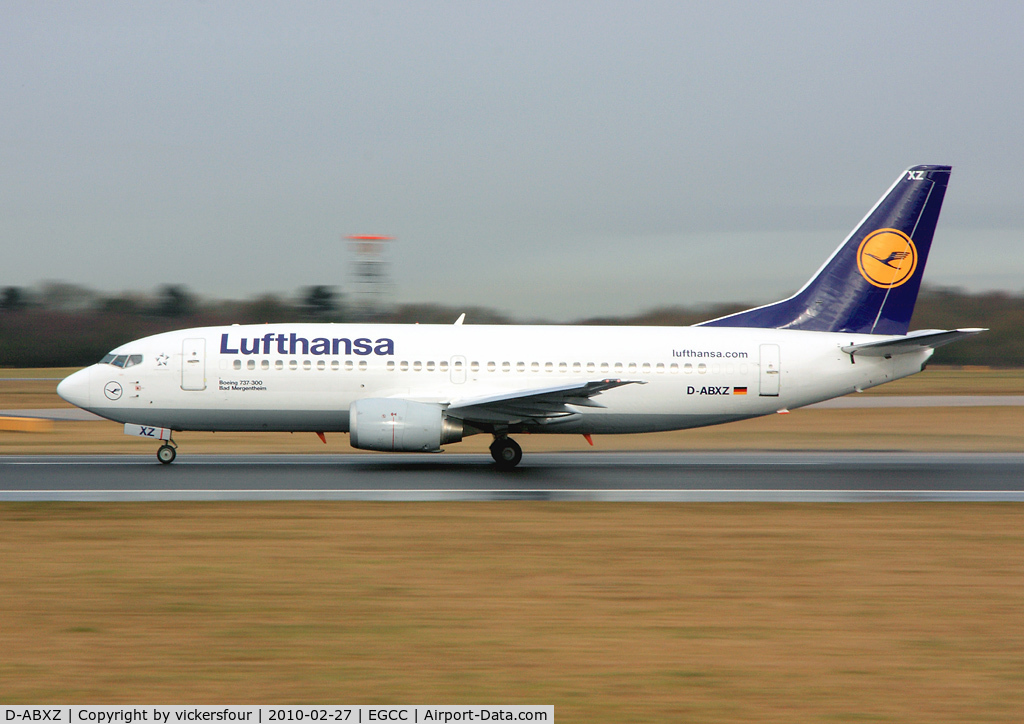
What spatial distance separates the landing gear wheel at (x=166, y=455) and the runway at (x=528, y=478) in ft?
1.21

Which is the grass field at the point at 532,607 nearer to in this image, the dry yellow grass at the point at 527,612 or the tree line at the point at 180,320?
the dry yellow grass at the point at 527,612

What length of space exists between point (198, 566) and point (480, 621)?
3.87 metres

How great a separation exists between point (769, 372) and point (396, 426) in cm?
905

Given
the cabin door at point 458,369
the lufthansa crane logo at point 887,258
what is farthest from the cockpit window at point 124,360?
the lufthansa crane logo at point 887,258

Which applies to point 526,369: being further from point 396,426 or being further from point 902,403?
point 902,403

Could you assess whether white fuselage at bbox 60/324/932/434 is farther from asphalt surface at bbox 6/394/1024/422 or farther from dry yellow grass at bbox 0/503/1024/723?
asphalt surface at bbox 6/394/1024/422

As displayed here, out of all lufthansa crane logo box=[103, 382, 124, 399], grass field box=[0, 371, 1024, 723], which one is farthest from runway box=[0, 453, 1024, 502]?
lufthansa crane logo box=[103, 382, 124, 399]

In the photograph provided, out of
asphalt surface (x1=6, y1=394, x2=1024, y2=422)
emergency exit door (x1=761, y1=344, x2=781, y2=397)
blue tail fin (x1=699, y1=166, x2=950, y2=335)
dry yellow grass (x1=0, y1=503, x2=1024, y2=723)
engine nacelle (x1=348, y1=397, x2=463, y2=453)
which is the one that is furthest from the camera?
asphalt surface (x1=6, y1=394, x2=1024, y2=422)

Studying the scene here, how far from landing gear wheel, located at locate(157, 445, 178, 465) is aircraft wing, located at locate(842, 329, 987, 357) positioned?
52.5ft

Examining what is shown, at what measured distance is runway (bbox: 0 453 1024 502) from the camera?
15.5m

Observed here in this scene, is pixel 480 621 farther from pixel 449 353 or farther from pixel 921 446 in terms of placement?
pixel 921 446

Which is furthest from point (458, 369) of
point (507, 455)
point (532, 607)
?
point (532, 607)

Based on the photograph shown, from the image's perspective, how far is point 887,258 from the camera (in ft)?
71.2

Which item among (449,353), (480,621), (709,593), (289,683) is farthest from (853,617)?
(449,353)
